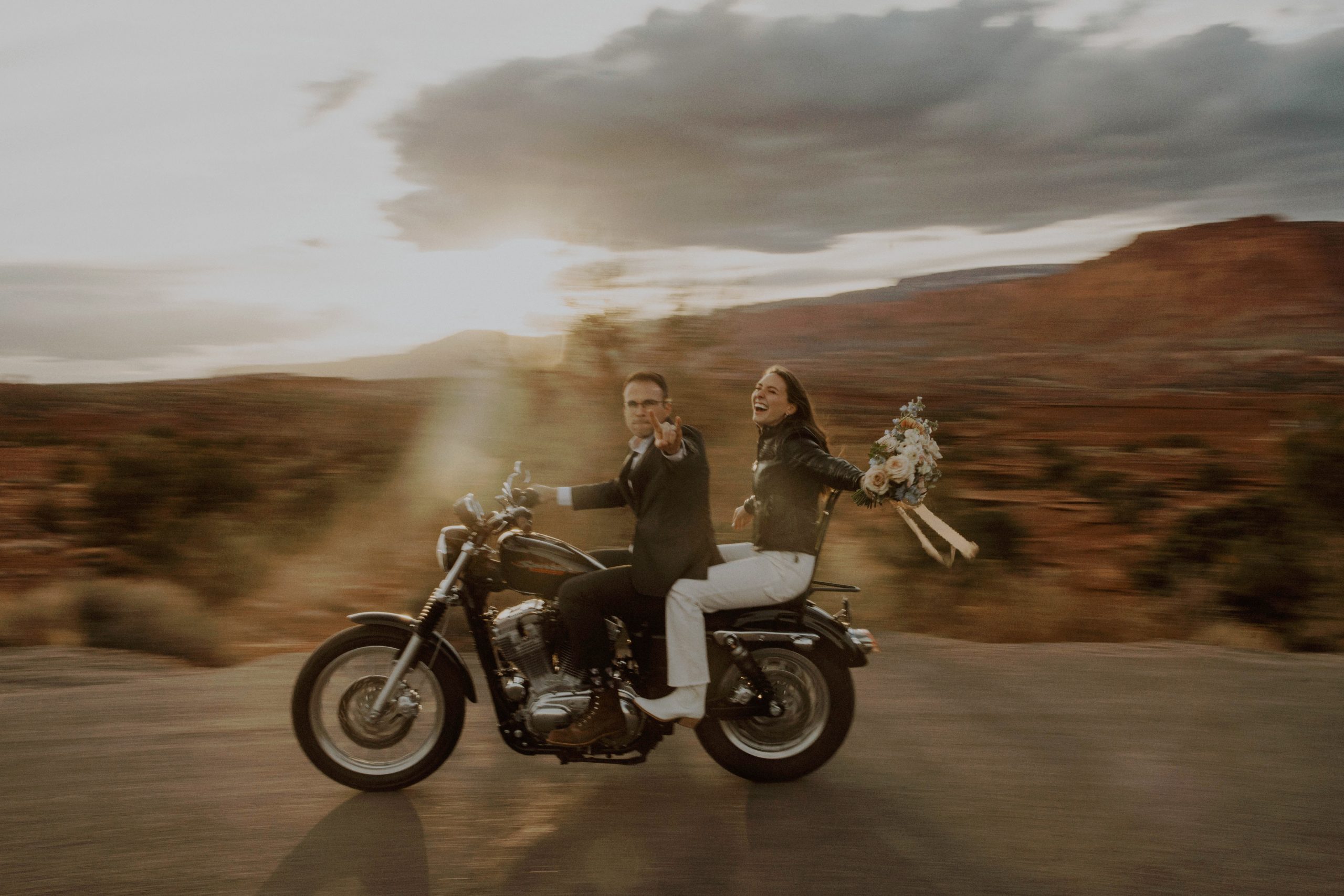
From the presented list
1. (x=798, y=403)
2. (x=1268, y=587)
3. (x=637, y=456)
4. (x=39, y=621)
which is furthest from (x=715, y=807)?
(x=1268, y=587)

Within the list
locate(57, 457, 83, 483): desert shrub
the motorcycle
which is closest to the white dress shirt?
the motorcycle

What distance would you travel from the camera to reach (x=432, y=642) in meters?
4.91

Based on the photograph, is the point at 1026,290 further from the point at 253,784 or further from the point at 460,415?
the point at 253,784

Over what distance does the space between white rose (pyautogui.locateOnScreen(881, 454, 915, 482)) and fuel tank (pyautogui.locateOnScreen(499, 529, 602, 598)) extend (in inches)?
55.9

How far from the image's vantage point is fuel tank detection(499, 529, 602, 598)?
488 centimetres

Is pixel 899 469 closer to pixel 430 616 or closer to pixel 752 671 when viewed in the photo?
pixel 752 671

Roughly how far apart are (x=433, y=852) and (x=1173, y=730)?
4.28 metres

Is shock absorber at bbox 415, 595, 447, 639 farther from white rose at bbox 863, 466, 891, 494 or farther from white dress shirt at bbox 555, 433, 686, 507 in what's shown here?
white rose at bbox 863, 466, 891, 494

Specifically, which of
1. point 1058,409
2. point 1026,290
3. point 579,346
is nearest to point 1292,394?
point 1058,409

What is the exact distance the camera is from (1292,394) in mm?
51531

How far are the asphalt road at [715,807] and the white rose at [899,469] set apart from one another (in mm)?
1520

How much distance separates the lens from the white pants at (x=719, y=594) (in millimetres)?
4777

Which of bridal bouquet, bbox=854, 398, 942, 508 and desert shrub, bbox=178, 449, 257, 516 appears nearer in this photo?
bridal bouquet, bbox=854, 398, 942, 508

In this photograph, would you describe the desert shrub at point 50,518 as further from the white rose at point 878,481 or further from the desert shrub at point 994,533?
the white rose at point 878,481
